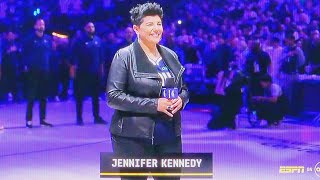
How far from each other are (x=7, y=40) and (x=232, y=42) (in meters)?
1.58

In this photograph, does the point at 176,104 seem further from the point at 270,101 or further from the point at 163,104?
the point at 270,101

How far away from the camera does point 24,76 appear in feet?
12.9

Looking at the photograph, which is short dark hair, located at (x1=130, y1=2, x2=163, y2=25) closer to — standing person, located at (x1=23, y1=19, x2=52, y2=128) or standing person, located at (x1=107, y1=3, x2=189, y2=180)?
standing person, located at (x1=107, y1=3, x2=189, y2=180)

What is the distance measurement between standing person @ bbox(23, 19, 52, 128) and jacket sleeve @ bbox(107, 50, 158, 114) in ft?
4.55

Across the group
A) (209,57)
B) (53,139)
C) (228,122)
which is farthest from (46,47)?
(228,122)

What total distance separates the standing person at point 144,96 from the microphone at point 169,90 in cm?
2

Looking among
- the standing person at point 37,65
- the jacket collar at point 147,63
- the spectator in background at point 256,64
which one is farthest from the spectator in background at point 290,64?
the standing person at point 37,65

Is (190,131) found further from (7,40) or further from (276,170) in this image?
(7,40)

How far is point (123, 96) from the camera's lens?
2.64 m

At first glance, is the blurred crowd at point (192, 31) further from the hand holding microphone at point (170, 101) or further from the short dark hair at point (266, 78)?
the hand holding microphone at point (170, 101)

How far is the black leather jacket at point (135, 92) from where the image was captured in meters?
2.64

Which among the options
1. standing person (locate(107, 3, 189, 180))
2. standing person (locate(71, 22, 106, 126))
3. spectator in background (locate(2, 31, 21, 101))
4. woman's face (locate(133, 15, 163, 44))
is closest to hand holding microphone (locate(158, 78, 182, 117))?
standing person (locate(107, 3, 189, 180))

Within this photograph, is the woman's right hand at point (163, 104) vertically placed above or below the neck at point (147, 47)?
below

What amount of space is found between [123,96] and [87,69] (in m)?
1.35
